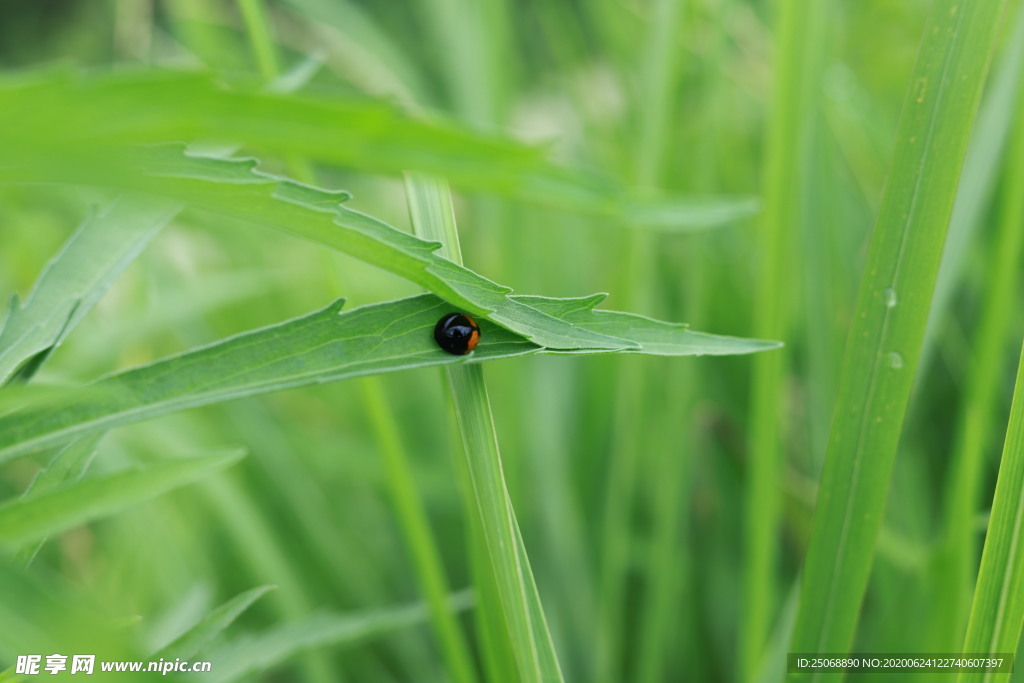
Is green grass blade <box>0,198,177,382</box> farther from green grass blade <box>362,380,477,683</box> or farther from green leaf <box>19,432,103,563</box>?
green grass blade <box>362,380,477,683</box>

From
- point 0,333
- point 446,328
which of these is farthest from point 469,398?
point 0,333

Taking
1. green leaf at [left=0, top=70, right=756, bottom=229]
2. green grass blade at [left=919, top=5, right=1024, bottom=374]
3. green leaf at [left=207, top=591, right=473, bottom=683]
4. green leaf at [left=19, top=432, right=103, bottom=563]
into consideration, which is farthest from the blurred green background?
green leaf at [left=0, top=70, right=756, bottom=229]

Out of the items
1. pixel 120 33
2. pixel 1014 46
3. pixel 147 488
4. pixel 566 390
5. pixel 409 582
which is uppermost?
pixel 120 33

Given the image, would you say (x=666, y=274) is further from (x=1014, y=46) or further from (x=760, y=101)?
(x=1014, y=46)

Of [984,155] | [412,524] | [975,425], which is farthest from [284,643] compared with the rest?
[984,155]

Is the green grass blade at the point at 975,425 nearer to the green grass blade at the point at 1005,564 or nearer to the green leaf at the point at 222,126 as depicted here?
the green grass blade at the point at 1005,564

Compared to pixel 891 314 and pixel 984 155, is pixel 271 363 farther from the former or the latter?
pixel 984 155

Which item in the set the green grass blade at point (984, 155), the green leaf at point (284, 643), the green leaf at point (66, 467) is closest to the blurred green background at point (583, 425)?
the green grass blade at point (984, 155)
